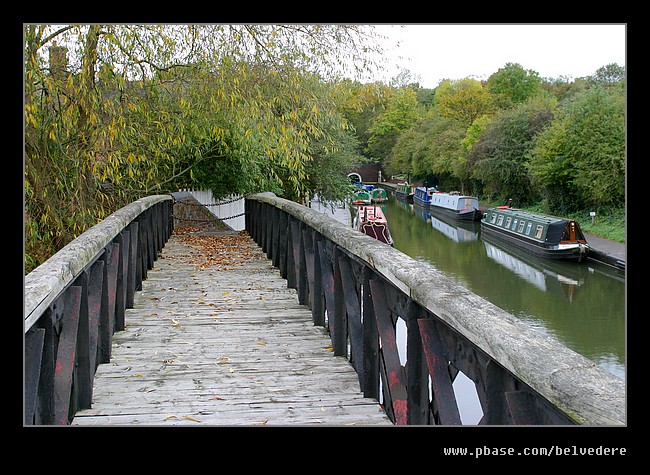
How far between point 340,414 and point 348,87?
712 cm

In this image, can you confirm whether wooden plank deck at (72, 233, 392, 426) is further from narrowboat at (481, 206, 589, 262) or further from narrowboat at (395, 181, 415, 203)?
narrowboat at (395, 181, 415, 203)

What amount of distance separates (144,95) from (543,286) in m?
18.6

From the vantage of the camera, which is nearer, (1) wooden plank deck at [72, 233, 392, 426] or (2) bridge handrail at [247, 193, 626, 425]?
(2) bridge handrail at [247, 193, 626, 425]

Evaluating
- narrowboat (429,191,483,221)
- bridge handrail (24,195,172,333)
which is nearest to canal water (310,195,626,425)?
narrowboat (429,191,483,221)

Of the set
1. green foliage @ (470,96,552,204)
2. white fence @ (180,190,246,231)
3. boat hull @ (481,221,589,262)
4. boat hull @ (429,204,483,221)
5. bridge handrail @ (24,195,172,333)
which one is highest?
green foliage @ (470,96,552,204)

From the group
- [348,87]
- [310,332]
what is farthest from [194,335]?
[348,87]

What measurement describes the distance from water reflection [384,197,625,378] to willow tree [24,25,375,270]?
5.63m

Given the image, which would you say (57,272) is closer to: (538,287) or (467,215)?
(538,287)

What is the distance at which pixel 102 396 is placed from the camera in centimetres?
342

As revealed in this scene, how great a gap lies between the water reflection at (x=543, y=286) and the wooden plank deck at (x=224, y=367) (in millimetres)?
6763

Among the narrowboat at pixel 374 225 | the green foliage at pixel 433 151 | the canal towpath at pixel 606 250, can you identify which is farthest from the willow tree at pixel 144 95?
the green foliage at pixel 433 151

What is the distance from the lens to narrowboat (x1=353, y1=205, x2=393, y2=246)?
3012 cm

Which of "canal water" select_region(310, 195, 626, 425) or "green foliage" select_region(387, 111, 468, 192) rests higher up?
"green foliage" select_region(387, 111, 468, 192)
